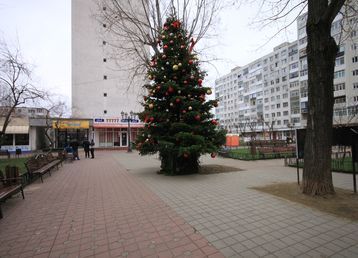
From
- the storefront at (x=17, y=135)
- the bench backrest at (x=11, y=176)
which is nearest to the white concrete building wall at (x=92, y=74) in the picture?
the storefront at (x=17, y=135)

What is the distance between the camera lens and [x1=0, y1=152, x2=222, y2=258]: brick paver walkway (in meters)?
3.41

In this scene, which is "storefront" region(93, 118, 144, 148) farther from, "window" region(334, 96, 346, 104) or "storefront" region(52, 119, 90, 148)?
"window" region(334, 96, 346, 104)

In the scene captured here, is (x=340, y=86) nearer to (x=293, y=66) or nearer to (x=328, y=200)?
Result: (x=293, y=66)

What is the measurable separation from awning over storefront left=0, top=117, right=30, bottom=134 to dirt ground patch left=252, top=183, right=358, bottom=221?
112 feet

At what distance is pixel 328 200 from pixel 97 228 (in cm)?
534

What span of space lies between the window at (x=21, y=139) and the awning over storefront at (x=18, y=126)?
3.01 feet

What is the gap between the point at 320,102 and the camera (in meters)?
5.82

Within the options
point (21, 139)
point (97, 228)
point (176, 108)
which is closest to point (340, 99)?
point (176, 108)

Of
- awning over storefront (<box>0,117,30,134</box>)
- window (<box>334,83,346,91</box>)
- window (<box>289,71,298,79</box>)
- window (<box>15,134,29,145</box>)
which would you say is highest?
window (<box>289,71,298,79</box>)

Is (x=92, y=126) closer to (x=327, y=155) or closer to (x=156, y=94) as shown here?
(x=156, y=94)

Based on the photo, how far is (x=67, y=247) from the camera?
3559 mm

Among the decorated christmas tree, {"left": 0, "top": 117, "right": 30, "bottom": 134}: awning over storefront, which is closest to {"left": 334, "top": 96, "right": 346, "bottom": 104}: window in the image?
the decorated christmas tree

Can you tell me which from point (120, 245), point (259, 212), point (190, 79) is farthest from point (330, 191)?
point (190, 79)

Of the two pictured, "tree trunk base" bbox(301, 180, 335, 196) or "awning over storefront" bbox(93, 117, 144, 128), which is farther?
"awning over storefront" bbox(93, 117, 144, 128)
